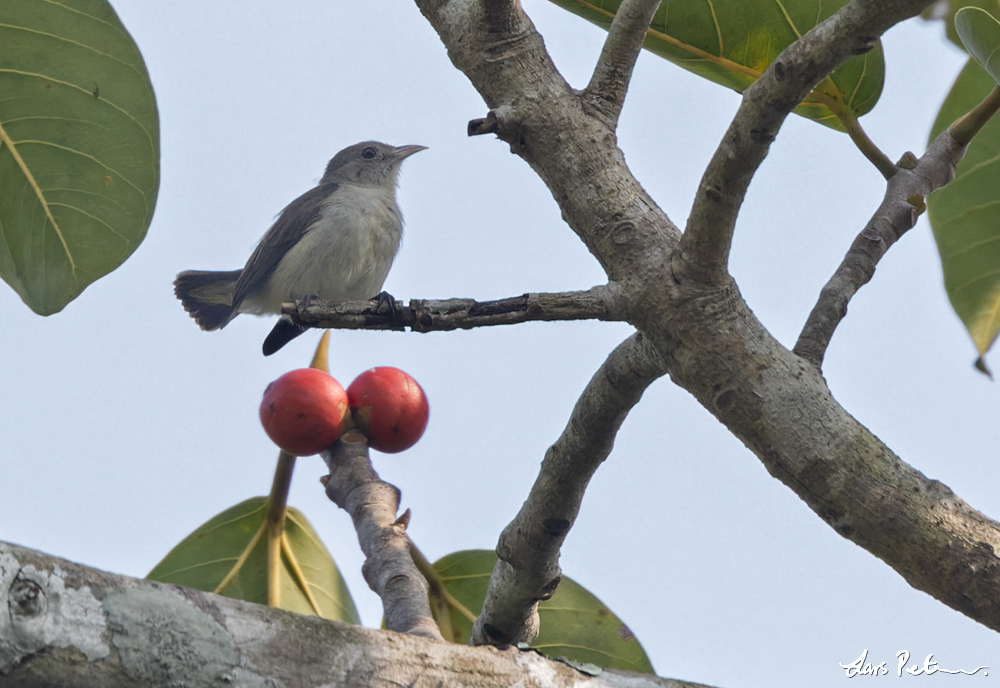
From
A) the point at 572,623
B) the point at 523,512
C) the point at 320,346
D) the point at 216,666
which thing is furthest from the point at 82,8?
the point at 572,623

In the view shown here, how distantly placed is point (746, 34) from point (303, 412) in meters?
1.73

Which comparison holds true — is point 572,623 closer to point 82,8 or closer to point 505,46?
point 505,46

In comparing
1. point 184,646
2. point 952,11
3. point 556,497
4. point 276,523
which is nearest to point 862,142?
point 952,11

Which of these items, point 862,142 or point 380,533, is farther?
point 380,533

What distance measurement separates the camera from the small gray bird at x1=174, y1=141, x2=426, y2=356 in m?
5.23

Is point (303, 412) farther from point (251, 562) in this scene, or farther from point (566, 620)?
point (566, 620)

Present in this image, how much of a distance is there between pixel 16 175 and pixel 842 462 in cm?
264

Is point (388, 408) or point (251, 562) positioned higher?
point (388, 408)

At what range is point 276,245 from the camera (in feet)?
18.1

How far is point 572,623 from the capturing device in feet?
9.79

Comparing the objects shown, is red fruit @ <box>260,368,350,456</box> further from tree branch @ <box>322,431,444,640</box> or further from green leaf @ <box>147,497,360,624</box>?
green leaf @ <box>147,497,360,624</box>

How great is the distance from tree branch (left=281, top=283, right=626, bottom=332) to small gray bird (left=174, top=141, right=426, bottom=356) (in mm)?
3375

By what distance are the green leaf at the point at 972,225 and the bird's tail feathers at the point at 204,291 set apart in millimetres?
4321

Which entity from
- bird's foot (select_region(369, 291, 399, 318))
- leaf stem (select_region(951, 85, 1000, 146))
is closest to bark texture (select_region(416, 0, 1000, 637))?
bird's foot (select_region(369, 291, 399, 318))
